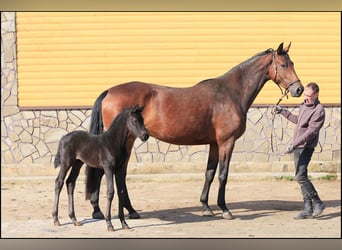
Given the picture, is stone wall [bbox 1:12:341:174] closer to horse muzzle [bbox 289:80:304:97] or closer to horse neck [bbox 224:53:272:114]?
horse neck [bbox 224:53:272:114]

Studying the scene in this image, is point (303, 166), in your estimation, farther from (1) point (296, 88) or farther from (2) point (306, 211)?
(1) point (296, 88)

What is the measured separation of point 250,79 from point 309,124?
1099 mm

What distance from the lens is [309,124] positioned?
7.96 m

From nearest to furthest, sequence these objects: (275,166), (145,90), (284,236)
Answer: (284,236) < (145,90) < (275,166)

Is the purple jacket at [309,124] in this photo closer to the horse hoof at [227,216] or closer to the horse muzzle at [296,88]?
the horse muzzle at [296,88]

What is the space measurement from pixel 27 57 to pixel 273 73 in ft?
16.8

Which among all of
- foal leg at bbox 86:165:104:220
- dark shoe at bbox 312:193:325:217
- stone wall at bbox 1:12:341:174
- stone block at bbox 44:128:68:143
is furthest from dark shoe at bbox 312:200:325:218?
stone block at bbox 44:128:68:143

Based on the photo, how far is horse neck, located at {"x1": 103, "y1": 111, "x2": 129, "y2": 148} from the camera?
7461mm

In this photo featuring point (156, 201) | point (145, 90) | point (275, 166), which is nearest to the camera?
point (145, 90)

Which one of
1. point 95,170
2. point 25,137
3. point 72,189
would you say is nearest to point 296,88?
point 95,170

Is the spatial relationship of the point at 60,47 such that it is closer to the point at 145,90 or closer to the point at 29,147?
the point at 29,147

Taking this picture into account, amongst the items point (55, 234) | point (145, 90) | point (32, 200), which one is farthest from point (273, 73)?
point (32, 200)

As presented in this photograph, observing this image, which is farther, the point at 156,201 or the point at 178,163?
the point at 178,163

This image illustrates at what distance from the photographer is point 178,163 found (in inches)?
476
